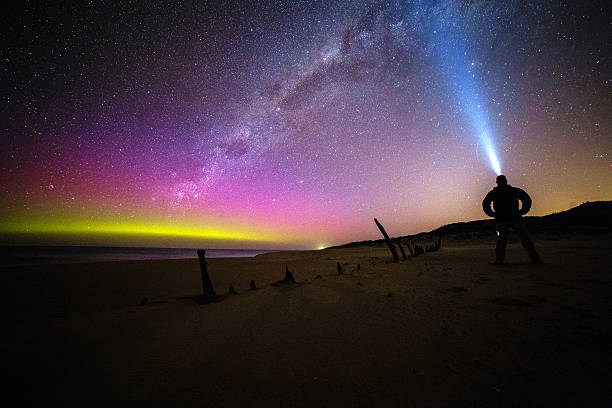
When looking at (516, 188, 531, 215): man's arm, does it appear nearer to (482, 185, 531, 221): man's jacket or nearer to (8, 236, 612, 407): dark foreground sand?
(482, 185, 531, 221): man's jacket

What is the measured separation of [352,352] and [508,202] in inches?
255

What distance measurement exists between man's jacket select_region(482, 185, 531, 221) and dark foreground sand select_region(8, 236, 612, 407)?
2190 millimetres

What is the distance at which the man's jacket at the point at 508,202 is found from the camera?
19.9 feet

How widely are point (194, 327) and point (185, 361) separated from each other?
1101 mm

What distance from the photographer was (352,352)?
2.21 m

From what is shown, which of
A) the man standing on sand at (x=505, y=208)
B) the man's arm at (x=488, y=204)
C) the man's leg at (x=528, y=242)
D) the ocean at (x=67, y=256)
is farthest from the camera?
the ocean at (x=67, y=256)

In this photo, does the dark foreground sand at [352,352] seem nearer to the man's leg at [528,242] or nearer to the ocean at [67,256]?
the man's leg at [528,242]

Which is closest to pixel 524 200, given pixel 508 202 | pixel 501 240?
pixel 508 202


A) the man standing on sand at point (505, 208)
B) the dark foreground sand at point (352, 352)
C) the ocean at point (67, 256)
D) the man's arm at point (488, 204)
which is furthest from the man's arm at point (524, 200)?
the ocean at point (67, 256)

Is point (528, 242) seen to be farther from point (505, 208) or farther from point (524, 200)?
point (524, 200)

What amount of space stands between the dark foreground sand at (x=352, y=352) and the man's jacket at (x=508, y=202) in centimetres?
219

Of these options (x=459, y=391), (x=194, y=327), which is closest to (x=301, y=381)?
(x=459, y=391)

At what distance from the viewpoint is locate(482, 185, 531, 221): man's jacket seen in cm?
607

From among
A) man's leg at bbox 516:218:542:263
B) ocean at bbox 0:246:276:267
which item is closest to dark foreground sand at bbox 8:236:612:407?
man's leg at bbox 516:218:542:263
